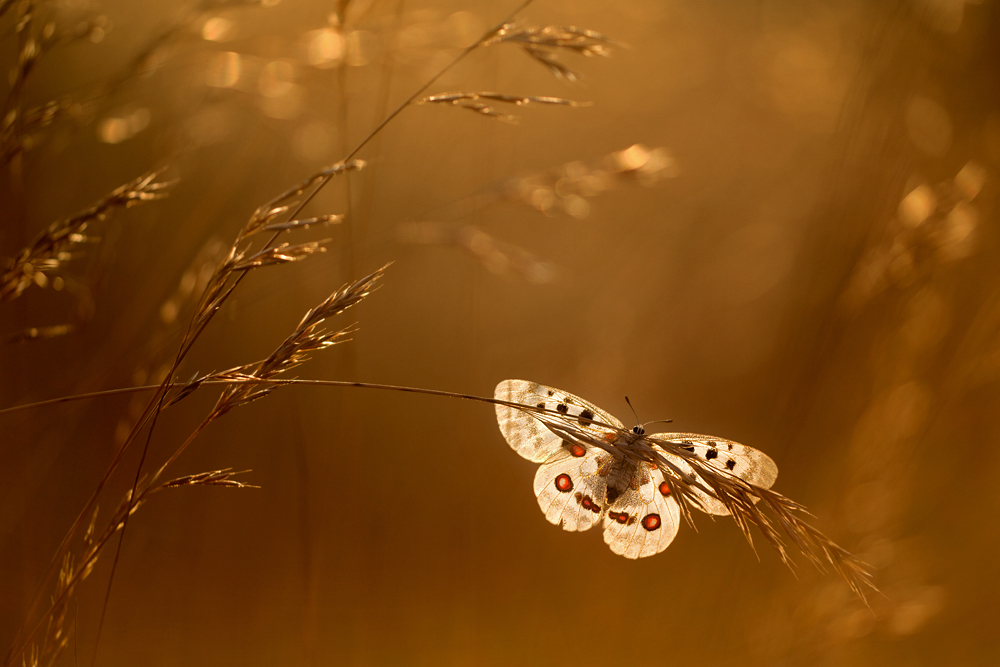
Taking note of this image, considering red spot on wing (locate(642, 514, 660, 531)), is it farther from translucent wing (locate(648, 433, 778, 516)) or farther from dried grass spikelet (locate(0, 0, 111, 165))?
dried grass spikelet (locate(0, 0, 111, 165))

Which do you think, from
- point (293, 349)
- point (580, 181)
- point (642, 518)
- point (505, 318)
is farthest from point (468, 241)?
point (505, 318)

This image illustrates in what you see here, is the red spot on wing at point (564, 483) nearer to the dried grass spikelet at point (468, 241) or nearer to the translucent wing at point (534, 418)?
the translucent wing at point (534, 418)

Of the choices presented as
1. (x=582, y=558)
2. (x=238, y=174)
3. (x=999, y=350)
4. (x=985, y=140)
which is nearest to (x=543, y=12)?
(x=238, y=174)

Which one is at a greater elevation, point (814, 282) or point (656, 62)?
point (656, 62)

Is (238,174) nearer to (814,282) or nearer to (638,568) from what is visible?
(638,568)

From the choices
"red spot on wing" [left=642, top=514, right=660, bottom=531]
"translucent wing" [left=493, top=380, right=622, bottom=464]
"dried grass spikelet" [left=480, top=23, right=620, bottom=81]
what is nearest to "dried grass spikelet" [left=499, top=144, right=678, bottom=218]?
"dried grass spikelet" [left=480, top=23, right=620, bottom=81]

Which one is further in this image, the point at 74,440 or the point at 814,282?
the point at 814,282

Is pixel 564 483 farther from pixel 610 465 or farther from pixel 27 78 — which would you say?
pixel 27 78

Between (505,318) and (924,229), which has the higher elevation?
(924,229)
